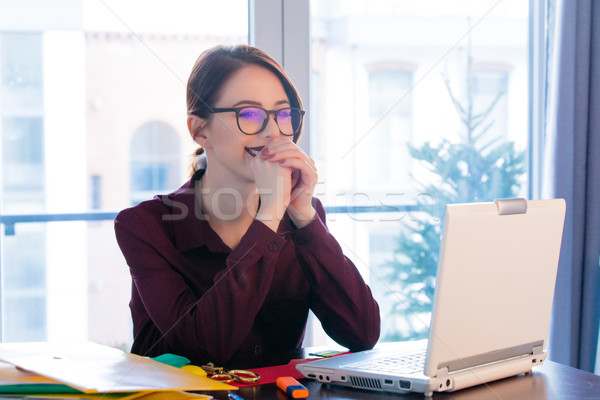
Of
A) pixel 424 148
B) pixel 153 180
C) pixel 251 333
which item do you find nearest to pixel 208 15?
pixel 153 180

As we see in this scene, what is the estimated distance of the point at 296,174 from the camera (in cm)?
151

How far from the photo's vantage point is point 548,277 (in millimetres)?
1040

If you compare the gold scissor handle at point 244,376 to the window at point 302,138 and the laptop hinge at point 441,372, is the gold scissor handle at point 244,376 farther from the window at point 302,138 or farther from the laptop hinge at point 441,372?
the window at point 302,138

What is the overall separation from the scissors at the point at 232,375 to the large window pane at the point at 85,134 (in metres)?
1.46

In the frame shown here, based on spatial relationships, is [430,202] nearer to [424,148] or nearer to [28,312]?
[424,148]

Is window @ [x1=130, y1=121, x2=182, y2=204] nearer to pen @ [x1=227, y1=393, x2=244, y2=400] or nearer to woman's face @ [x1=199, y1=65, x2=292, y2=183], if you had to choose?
woman's face @ [x1=199, y1=65, x2=292, y2=183]

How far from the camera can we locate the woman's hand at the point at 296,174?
144 centimetres

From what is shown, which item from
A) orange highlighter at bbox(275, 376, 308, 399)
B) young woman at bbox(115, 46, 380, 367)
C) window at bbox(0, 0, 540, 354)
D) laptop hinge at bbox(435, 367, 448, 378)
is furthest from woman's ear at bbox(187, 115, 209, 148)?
laptop hinge at bbox(435, 367, 448, 378)

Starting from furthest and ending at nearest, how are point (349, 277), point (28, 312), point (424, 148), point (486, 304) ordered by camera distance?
point (424, 148)
point (28, 312)
point (349, 277)
point (486, 304)

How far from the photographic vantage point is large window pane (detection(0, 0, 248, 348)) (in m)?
2.32

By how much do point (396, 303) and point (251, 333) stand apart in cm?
140

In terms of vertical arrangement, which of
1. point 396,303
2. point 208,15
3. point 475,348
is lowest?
point 396,303

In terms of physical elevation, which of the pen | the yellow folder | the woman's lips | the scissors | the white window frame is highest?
the white window frame

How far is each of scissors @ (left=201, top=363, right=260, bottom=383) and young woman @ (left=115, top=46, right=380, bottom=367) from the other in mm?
215
